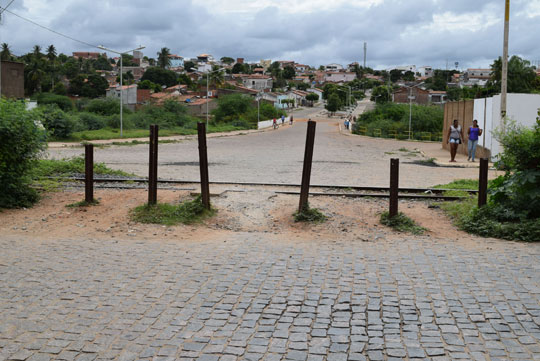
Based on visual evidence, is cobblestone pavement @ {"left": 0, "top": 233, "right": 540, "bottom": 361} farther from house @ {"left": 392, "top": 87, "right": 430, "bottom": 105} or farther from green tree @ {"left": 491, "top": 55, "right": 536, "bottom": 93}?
house @ {"left": 392, "top": 87, "right": 430, "bottom": 105}

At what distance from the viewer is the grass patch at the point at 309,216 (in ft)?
29.3

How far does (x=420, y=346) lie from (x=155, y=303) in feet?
8.12

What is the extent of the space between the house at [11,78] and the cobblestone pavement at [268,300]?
142 feet

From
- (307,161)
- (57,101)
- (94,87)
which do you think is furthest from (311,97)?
(307,161)

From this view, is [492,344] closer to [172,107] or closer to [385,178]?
[385,178]

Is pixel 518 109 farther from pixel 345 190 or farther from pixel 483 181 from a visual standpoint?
pixel 483 181

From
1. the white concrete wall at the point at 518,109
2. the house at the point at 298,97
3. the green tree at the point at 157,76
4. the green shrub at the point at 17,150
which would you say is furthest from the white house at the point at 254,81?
the green shrub at the point at 17,150

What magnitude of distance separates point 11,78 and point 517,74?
59.9m

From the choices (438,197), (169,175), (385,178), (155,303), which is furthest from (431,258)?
(169,175)

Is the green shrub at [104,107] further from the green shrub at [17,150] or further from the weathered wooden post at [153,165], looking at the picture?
the weathered wooden post at [153,165]

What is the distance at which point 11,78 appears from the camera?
156ft

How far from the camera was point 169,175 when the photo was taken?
1594 centimetres

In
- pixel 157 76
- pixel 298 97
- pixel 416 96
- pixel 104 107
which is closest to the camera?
pixel 104 107

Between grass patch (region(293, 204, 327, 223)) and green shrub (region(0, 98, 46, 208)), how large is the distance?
4695 mm
